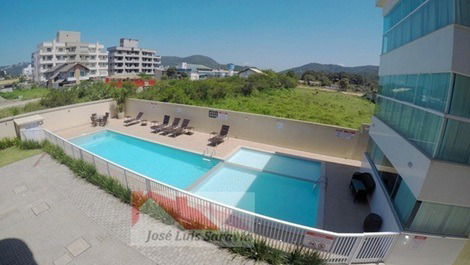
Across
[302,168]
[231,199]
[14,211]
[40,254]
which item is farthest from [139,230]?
[302,168]

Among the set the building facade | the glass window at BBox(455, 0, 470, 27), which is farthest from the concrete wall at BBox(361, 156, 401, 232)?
the glass window at BBox(455, 0, 470, 27)

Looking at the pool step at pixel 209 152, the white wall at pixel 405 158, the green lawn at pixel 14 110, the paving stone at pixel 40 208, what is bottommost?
the paving stone at pixel 40 208

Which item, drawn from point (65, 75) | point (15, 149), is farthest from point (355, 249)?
point (65, 75)

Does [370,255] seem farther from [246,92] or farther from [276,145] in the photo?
[246,92]

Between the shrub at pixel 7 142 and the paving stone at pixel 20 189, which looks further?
the shrub at pixel 7 142

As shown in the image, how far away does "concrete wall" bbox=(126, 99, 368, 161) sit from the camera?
12.4 metres

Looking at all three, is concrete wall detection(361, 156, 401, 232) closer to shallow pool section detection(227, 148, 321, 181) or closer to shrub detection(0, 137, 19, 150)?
shallow pool section detection(227, 148, 321, 181)

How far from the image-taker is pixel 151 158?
12898 millimetres

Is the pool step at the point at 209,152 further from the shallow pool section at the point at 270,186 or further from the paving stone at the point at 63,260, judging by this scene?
the paving stone at the point at 63,260

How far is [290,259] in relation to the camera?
5301 millimetres

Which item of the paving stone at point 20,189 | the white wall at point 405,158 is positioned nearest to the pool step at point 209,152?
the paving stone at point 20,189

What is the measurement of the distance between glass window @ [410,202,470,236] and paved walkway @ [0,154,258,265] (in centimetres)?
422

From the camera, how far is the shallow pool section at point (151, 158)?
1110cm

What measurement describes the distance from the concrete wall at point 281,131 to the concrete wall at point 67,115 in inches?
222
